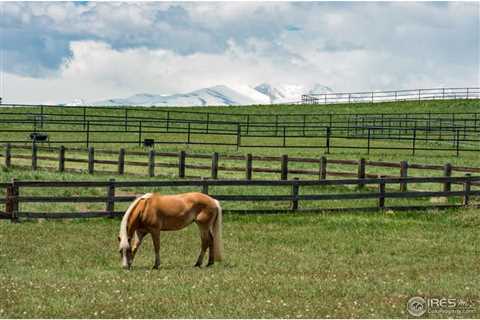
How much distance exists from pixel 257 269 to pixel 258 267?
243mm

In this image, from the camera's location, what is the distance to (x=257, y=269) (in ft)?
42.2

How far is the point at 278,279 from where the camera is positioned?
37.9ft

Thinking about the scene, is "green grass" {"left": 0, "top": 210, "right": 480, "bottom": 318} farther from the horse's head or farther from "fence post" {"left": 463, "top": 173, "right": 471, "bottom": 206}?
"fence post" {"left": 463, "top": 173, "right": 471, "bottom": 206}

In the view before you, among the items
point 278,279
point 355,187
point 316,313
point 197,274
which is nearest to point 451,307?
point 316,313

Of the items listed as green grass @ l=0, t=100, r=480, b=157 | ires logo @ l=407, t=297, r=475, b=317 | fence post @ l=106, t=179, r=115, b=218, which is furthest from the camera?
green grass @ l=0, t=100, r=480, b=157

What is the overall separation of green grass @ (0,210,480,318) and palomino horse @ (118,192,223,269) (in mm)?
389

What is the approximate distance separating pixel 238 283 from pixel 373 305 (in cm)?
232

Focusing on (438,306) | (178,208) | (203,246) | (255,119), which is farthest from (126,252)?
(255,119)

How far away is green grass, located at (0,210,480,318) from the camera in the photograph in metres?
9.55

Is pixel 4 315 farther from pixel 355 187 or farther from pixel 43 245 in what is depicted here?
pixel 355 187

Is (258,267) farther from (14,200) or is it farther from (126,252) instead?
(14,200)

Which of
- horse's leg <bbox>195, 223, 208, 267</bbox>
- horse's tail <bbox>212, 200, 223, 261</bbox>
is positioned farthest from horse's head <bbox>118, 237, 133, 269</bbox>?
horse's tail <bbox>212, 200, 223, 261</bbox>

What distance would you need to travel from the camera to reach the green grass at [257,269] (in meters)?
9.55

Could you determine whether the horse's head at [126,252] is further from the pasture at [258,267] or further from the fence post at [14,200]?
the fence post at [14,200]
